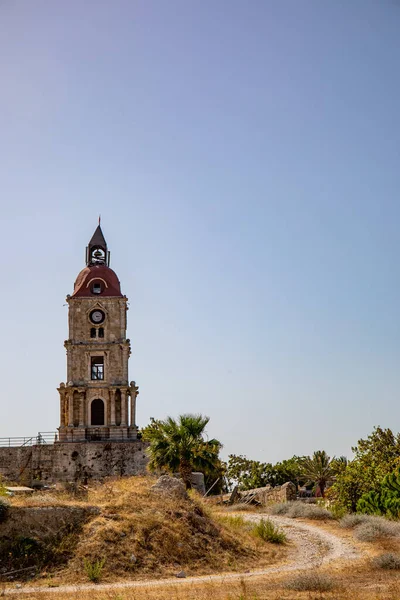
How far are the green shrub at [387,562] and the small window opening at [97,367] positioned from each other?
34599mm

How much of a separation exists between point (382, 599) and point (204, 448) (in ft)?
60.1

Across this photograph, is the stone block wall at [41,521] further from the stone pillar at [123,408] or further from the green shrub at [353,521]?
the stone pillar at [123,408]

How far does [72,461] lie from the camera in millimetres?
45656

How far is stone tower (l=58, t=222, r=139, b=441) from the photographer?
4841 centimetres

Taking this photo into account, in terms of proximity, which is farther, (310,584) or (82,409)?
(82,409)

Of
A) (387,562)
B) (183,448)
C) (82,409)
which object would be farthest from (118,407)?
(387,562)

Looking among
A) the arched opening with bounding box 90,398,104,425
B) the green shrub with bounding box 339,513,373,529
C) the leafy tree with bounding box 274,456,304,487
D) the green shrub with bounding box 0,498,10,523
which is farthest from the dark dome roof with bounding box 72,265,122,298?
the green shrub with bounding box 0,498,10,523

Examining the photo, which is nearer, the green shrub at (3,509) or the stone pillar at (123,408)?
the green shrub at (3,509)

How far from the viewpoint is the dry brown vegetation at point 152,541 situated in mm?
17703

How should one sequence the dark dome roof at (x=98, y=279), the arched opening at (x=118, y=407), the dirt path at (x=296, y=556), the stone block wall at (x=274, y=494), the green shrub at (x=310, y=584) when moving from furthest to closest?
the dark dome roof at (x=98, y=279) < the arched opening at (x=118, y=407) < the stone block wall at (x=274, y=494) < the dirt path at (x=296, y=556) < the green shrub at (x=310, y=584)

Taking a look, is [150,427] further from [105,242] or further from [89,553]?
[105,242]

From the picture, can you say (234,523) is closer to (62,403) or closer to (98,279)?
(62,403)

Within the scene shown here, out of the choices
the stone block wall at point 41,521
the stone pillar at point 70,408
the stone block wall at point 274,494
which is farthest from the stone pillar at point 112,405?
the stone block wall at point 41,521

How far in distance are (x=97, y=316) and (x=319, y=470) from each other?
18.9m
